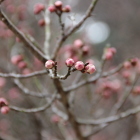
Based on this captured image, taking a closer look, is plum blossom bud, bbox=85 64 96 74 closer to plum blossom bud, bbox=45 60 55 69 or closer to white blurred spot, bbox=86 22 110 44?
plum blossom bud, bbox=45 60 55 69

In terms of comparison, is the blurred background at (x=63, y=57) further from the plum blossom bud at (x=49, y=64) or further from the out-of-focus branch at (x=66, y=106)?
the plum blossom bud at (x=49, y=64)

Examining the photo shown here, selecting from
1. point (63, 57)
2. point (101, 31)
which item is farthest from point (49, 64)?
point (101, 31)

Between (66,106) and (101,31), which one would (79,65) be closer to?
(66,106)

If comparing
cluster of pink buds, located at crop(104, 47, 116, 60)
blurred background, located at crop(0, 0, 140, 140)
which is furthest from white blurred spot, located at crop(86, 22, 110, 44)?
cluster of pink buds, located at crop(104, 47, 116, 60)

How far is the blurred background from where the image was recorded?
2.46 meters

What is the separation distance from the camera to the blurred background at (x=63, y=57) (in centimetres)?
246

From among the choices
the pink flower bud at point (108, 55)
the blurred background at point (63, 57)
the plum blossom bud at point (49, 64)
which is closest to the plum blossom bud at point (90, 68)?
the plum blossom bud at point (49, 64)

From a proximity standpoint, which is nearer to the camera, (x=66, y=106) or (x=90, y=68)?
(x=90, y=68)

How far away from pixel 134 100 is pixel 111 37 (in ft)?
20.5

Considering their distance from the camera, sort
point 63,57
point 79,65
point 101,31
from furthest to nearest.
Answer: point 101,31, point 63,57, point 79,65

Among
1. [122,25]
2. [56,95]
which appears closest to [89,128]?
[56,95]

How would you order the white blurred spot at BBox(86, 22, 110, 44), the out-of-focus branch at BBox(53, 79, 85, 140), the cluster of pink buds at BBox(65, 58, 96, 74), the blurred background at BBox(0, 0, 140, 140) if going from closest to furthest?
1. the cluster of pink buds at BBox(65, 58, 96, 74)
2. the out-of-focus branch at BBox(53, 79, 85, 140)
3. the blurred background at BBox(0, 0, 140, 140)
4. the white blurred spot at BBox(86, 22, 110, 44)

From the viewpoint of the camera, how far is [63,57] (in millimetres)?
2660

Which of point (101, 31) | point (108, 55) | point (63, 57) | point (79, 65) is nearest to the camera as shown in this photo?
point (79, 65)
